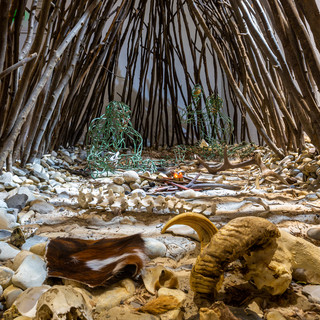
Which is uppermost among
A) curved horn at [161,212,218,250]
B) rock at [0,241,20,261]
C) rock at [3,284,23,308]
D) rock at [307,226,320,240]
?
curved horn at [161,212,218,250]

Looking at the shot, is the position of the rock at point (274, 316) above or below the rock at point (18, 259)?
above

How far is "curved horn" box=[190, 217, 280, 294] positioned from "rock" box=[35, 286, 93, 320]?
18cm

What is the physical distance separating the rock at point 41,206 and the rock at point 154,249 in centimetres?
52

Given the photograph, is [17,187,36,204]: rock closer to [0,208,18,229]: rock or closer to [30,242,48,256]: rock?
[0,208,18,229]: rock

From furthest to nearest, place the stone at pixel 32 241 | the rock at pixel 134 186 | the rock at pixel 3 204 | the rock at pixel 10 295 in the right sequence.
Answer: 1. the rock at pixel 134 186
2. the rock at pixel 3 204
3. the stone at pixel 32 241
4. the rock at pixel 10 295

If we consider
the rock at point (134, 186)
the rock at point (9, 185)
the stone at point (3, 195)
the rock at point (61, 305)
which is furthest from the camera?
the rock at point (134, 186)

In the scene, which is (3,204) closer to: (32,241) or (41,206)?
(41,206)

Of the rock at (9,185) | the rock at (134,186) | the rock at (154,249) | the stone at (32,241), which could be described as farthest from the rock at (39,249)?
the rock at (134,186)

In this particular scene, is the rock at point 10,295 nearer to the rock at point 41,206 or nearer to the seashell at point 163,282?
the seashell at point 163,282

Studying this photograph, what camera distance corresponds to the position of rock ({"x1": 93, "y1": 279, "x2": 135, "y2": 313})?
487 millimetres

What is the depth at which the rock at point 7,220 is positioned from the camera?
2.74 ft

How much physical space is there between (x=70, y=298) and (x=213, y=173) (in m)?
1.53

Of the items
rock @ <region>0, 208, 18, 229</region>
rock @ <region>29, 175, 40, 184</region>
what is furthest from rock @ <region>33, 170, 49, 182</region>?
rock @ <region>0, 208, 18, 229</region>

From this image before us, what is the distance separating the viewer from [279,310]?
18.2 inches
